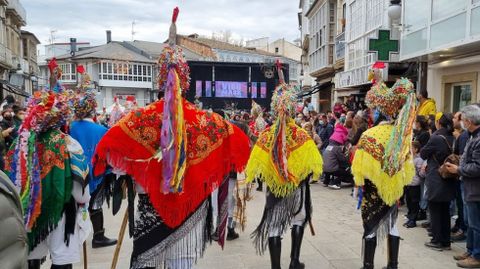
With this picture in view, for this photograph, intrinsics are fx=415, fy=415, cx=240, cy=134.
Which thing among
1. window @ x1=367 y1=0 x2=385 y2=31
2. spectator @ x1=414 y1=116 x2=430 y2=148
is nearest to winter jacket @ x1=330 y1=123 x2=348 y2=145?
spectator @ x1=414 y1=116 x2=430 y2=148

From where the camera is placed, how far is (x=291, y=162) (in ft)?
13.7

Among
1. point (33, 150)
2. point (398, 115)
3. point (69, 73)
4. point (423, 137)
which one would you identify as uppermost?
point (69, 73)

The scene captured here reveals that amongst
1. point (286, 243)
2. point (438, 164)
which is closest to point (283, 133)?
point (286, 243)

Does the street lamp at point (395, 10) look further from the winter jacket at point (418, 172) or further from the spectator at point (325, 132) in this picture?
the winter jacket at point (418, 172)

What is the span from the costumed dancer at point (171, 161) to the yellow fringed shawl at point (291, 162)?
904 millimetres

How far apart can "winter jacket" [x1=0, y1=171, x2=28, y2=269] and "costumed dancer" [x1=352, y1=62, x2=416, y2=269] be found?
3369 millimetres

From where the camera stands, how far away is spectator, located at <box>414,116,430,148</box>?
6.33 metres

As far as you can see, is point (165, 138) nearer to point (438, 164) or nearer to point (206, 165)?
point (206, 165)

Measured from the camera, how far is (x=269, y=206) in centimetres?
429

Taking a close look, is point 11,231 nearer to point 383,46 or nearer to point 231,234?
point 231,234

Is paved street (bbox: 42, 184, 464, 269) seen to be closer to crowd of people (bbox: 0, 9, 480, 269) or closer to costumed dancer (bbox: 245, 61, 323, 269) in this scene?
crowd of people (bbox: 0, 9, 480, 269)

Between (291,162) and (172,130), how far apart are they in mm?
1580

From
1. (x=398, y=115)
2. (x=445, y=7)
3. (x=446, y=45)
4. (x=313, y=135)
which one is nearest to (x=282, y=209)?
(x=398, y=115)

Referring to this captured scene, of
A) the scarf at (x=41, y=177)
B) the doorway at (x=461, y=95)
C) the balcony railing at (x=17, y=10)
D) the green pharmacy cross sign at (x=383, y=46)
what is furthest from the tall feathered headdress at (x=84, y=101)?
the balcony railing at (x=17, y=10)
